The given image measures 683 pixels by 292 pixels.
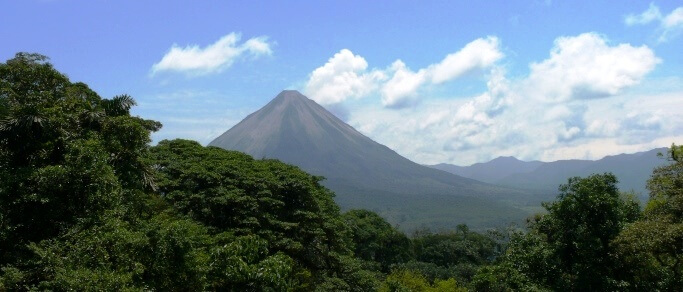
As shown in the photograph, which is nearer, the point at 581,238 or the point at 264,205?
the point at 581,238

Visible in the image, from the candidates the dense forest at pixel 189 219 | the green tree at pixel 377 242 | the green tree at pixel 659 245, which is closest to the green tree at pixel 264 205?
the dense forest at pixel 189 219

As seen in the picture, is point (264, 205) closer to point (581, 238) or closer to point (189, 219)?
point (189, 219)

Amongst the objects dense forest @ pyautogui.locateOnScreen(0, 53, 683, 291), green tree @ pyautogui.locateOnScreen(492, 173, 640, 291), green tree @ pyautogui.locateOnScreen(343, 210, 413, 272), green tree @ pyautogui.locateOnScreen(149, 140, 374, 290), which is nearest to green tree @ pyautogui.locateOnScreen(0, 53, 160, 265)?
dense forest @ pyautogui.locateOnScreen(0, 53, 683, 291)

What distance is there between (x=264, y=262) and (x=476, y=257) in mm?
40336

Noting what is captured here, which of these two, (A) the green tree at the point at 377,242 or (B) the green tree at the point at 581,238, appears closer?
(B) the green tree at the point at 581,238

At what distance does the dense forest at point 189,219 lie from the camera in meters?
11.8

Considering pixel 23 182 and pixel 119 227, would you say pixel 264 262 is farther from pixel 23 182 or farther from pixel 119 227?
pixel 23 182

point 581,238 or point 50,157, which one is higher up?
point 50,157

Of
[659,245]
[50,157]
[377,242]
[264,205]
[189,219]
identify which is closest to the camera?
[50,157]

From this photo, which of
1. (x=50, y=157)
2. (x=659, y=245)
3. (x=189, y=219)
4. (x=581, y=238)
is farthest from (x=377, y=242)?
(x=50, y=157)

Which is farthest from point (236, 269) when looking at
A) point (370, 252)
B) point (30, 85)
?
point (370, 252)

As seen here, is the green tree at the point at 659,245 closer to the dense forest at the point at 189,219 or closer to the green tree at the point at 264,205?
the dense forest at the point at 189,219

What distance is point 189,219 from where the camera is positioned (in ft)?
60.6

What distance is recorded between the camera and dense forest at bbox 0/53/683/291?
1175 centimetres
